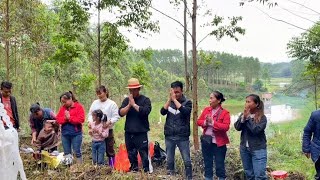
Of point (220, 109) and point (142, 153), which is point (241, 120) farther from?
point (142, 153)

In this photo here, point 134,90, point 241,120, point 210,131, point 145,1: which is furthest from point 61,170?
point 145,1

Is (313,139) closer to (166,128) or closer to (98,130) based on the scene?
(166,128)

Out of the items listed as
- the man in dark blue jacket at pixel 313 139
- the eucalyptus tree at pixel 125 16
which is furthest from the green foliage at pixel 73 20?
the man in dark blue jacket at pixel 313 139

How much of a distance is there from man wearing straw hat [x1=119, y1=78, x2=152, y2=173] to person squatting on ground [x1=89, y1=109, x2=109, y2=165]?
461 millimetres

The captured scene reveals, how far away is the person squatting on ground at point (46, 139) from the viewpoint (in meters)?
5.79

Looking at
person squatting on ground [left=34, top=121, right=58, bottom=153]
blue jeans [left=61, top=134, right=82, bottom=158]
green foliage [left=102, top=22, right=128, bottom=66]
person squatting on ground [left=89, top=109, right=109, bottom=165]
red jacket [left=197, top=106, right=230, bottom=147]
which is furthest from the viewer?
green foliage [left=102, top=22, right=128, bottom=66]

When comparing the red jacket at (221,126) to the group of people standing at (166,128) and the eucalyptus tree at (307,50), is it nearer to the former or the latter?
the group of people standing at (166,128)

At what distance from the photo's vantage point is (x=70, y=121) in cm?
598

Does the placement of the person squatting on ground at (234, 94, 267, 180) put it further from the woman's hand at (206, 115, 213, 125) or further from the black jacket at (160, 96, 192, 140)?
the black jacket at (160, 96, 192, 140)

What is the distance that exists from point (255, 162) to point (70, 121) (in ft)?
9.33

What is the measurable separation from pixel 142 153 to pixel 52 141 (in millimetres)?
1381

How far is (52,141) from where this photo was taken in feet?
19.2

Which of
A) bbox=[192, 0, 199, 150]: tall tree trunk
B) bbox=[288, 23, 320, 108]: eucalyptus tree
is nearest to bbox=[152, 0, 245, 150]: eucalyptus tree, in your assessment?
bbox=[192, 0, 199, 150]: tall tree trunk

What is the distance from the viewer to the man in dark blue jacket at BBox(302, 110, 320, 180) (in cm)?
448
